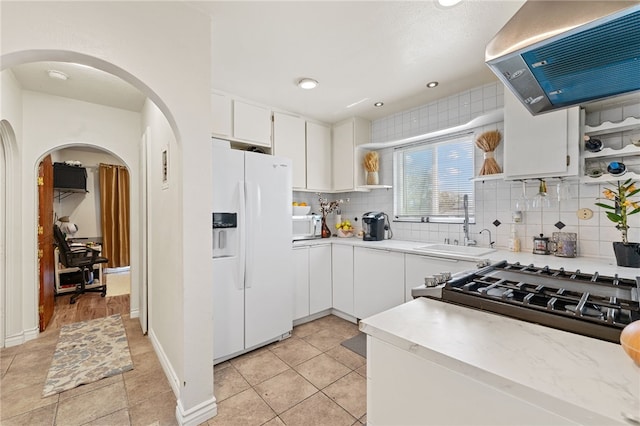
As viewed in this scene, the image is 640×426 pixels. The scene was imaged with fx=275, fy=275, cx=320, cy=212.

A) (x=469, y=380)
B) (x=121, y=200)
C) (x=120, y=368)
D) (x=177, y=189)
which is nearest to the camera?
(x=469, y=380)

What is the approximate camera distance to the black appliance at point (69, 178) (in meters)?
4.80

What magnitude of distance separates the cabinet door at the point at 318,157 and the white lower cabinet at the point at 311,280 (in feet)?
2.76

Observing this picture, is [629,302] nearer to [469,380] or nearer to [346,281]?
[469,380]

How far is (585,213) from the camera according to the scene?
82.5 inches

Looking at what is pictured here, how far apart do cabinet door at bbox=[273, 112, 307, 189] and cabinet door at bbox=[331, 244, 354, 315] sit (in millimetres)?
920

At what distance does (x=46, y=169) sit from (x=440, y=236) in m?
4.49

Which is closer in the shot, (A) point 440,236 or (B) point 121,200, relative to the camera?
(A) point 440,236

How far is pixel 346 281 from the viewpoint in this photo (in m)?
3.10

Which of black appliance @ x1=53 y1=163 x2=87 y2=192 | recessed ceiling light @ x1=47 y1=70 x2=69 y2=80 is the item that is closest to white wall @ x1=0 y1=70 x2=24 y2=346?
recessed ceiling light @ x1=47 y1=70 x2=69 y2=80

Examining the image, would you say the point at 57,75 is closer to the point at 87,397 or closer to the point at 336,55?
the point at 336,55

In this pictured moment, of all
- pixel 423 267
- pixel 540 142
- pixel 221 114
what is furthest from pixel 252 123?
pixel 540 142

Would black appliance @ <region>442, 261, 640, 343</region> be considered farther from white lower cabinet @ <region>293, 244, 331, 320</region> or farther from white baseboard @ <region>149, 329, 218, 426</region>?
white lower cabinet @ <region>293, 244, 331, 320</region>

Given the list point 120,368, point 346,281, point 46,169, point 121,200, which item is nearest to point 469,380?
point 346,281

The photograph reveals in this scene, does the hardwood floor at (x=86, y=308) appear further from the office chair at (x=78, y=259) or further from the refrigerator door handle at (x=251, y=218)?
the refrigerator door handle at (x=251, y=218)
